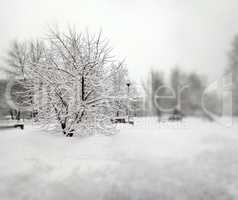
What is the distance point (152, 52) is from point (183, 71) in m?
0.61

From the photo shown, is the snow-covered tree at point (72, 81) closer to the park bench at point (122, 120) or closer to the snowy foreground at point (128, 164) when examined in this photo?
the park bench at point (122, 120)

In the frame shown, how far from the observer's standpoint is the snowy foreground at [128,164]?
4.86 ft

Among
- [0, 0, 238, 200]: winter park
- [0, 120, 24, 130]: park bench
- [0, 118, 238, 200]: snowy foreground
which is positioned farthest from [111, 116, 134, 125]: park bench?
[0, 120, 24, 130]: park bench

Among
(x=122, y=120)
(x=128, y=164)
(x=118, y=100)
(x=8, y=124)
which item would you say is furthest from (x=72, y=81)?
(x=128, y=164)

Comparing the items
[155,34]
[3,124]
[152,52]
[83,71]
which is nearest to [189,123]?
[152,52]

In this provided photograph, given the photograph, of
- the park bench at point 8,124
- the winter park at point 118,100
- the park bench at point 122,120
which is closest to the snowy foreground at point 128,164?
the winter park at point 118,100

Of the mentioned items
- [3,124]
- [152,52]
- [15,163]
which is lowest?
[15,163]

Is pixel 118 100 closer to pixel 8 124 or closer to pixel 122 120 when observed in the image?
pixel 122 120

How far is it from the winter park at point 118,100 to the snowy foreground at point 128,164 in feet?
0.04

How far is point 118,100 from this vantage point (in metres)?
Answer: 2.81

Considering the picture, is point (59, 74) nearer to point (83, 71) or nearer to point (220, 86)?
point (83, 71)

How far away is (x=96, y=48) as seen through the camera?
272cm

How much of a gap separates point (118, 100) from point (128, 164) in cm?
124

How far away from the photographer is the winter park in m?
1.60
